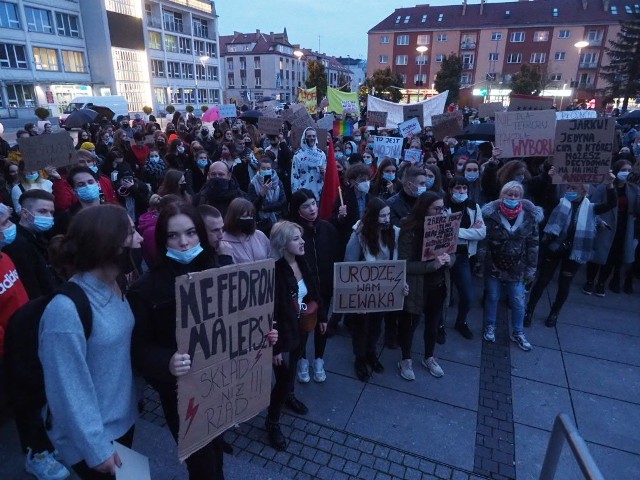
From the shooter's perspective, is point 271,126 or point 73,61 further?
point 73,61

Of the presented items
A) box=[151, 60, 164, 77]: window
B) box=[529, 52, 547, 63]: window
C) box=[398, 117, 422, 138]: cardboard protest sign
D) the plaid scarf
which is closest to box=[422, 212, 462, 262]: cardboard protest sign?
the plaid scarf

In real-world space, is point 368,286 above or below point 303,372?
above

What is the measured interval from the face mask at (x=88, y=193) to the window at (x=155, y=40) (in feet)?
182

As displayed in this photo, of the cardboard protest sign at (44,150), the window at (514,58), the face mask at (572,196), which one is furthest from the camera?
the window at (514,58)

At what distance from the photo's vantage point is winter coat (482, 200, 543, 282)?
4.63 m

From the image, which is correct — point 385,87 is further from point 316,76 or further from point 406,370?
point 406,370

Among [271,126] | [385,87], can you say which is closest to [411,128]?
[271,126]

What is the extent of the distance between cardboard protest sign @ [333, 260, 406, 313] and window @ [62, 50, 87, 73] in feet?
163

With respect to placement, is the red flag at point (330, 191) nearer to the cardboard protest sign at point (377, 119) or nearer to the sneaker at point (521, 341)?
the sneaker at point (521, 341)

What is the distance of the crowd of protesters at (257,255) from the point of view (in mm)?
1933

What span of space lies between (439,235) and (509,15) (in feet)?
242

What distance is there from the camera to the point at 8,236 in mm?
2980

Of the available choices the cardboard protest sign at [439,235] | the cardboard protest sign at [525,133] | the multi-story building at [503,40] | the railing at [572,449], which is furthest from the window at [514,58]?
the railing at [572,449]

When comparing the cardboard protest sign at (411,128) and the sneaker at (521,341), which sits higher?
the cardboard protest sign at (411,128)
